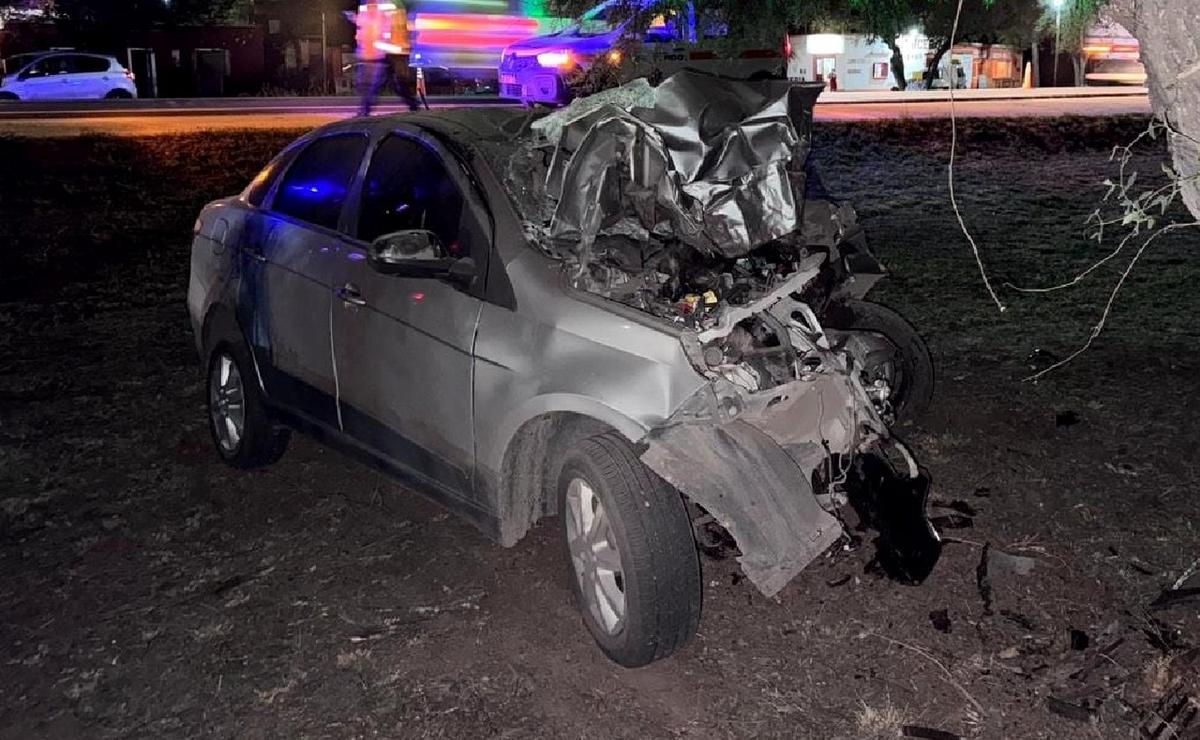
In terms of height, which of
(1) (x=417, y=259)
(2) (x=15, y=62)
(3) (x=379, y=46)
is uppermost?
(2) (x=15, y=62)

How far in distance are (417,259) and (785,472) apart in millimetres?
1550

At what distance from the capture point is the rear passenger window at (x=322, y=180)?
16.2 ft

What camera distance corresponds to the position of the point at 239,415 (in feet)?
18.2

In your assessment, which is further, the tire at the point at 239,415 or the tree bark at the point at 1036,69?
the tree bark at the point at 1036,69

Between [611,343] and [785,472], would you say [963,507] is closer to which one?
[785,472]

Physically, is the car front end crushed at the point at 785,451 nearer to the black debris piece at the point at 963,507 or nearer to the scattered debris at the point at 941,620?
the scattered debris at the point at 941,620

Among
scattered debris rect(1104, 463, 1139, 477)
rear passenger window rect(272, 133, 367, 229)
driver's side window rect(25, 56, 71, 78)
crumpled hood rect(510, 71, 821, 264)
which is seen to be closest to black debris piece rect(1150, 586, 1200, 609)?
scattered debris rect(1104, 463, 1139, 477)

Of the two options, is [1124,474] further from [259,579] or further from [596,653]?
[259,579]

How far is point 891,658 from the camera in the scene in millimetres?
3840

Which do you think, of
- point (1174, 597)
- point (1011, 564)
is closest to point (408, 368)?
point (1011, 564)

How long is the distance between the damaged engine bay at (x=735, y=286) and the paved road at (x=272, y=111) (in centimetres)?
1270

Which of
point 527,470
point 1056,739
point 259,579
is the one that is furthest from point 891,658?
point 259,579

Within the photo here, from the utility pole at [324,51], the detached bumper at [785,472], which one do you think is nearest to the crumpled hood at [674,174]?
the detached bumper at [785,472]

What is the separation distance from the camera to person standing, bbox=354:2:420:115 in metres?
11.7
